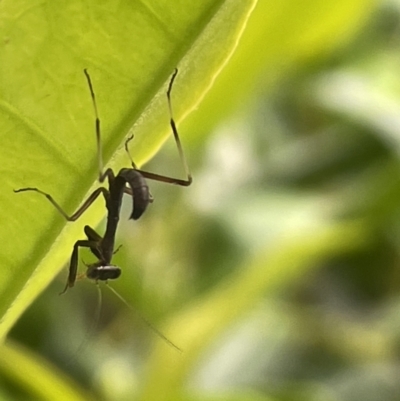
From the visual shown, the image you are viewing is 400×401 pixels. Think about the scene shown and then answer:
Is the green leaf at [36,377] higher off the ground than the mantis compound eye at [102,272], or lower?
lower

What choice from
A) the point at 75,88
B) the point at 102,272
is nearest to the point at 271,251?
the point at 102,272

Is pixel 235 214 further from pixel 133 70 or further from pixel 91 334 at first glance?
pixel 133 70

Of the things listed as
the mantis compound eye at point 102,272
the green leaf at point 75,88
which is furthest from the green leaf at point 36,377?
the green leaf at point 75,88

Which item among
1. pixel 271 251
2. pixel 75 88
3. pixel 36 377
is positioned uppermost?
pixel 271 251

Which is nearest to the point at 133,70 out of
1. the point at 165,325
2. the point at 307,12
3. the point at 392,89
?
the point at 307,12

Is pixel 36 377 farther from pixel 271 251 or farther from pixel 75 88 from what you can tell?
pixel 75 88

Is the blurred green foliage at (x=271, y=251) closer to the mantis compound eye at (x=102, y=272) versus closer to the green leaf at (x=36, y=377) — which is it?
the green leaf at (x=36, y=377)
